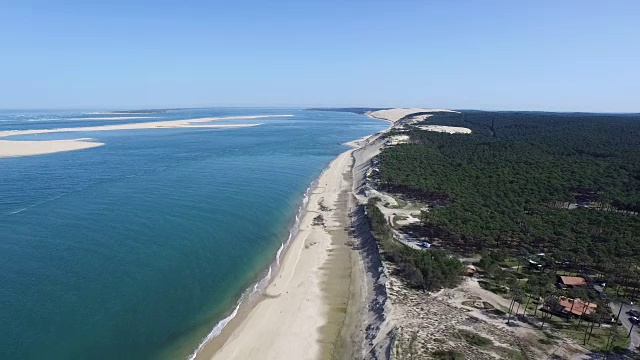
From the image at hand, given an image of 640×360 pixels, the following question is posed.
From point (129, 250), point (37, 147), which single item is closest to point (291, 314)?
point (129, 250)

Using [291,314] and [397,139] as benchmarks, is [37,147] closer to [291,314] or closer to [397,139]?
[397,139]

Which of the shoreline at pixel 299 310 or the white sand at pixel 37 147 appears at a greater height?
the white sand at pixel 37 147

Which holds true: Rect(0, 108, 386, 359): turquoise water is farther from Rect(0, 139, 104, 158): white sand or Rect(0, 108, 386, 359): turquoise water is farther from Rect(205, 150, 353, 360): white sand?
Rect(0, 139, 104, 158): white sand

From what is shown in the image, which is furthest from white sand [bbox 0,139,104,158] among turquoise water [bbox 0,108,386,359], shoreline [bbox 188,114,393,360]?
shoreline [bbox 188,114,393,360]

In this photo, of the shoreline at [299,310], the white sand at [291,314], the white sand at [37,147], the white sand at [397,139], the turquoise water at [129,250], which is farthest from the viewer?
the white sand at [397,139]

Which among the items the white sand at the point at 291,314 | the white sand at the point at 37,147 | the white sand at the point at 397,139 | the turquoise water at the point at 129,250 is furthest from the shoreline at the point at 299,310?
the white sand at the point at 37,147

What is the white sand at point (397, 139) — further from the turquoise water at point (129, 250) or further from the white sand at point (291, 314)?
the white sand at point (291, 314)

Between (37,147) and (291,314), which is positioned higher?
(37,147)

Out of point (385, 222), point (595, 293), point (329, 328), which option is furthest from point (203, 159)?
point (595, 293)
